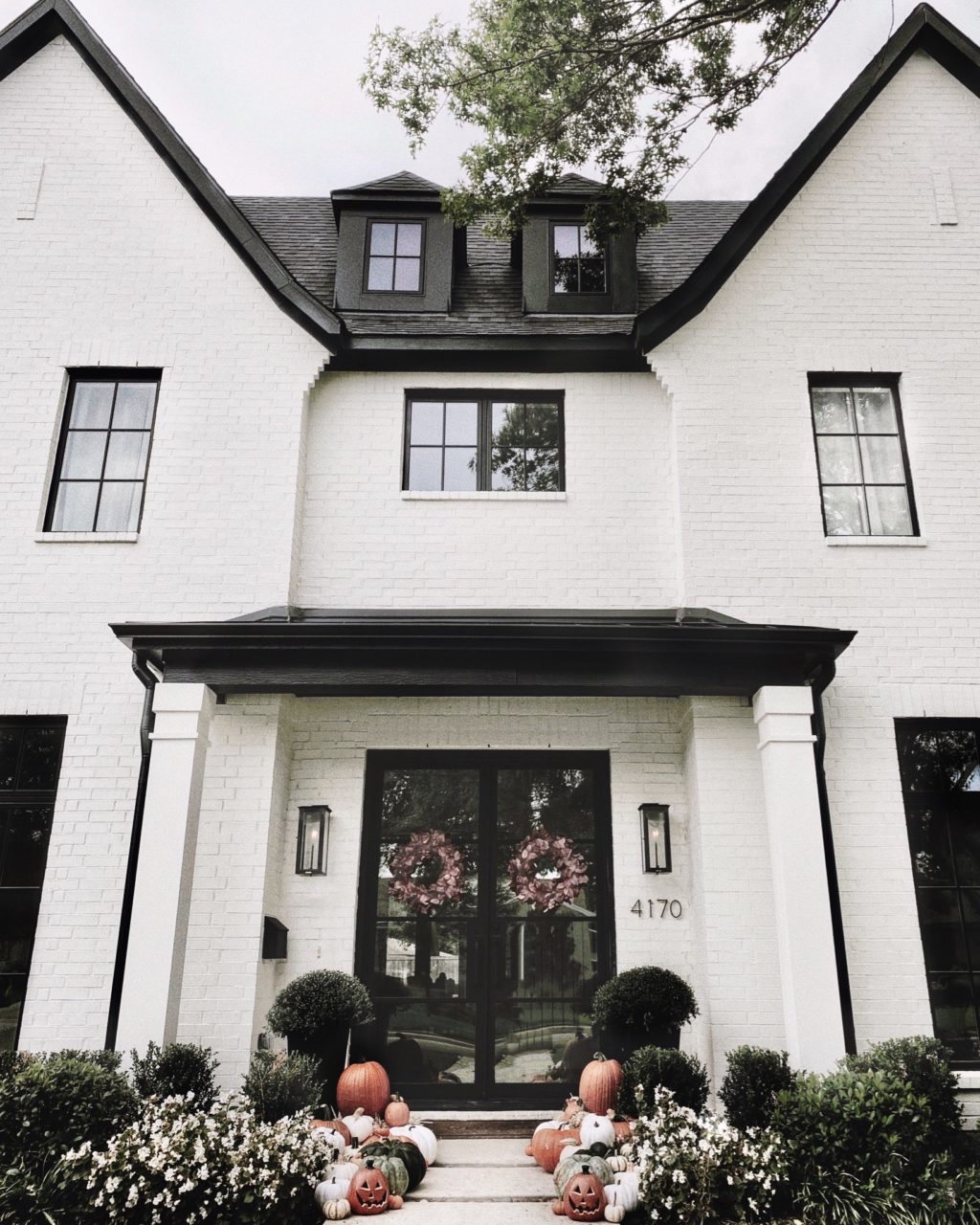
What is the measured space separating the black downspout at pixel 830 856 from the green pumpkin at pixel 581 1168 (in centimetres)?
205

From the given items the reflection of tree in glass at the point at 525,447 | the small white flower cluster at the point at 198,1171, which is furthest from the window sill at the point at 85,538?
the small white flower cluster at the point at 198,1171

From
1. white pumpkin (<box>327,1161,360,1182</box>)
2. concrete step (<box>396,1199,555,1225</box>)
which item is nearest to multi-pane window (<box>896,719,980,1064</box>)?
concrete step (<box>396,1199,555,1225</box>)

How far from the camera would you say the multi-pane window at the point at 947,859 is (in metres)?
6.33

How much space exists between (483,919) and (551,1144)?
1773 mm

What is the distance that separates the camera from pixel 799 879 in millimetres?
5941

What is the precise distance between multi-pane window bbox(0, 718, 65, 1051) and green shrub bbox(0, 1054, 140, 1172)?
1.56 meters

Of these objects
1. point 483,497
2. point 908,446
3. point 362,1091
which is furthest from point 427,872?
point 908,446

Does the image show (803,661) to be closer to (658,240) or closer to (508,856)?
(508,856)

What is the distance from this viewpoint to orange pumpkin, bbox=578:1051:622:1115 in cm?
579

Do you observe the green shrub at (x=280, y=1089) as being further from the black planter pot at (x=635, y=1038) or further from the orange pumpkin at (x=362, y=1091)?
the black planter pot at (x=635, y=1038)

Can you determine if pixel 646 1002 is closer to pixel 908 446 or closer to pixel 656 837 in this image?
pixel 656 837

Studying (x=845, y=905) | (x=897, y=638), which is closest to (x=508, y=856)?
(x=845, y=905)

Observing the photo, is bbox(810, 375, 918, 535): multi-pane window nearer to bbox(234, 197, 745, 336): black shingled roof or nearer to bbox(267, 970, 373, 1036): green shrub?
bbox(234, 197, 745, 336): black shingled roof

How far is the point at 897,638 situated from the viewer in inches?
277
